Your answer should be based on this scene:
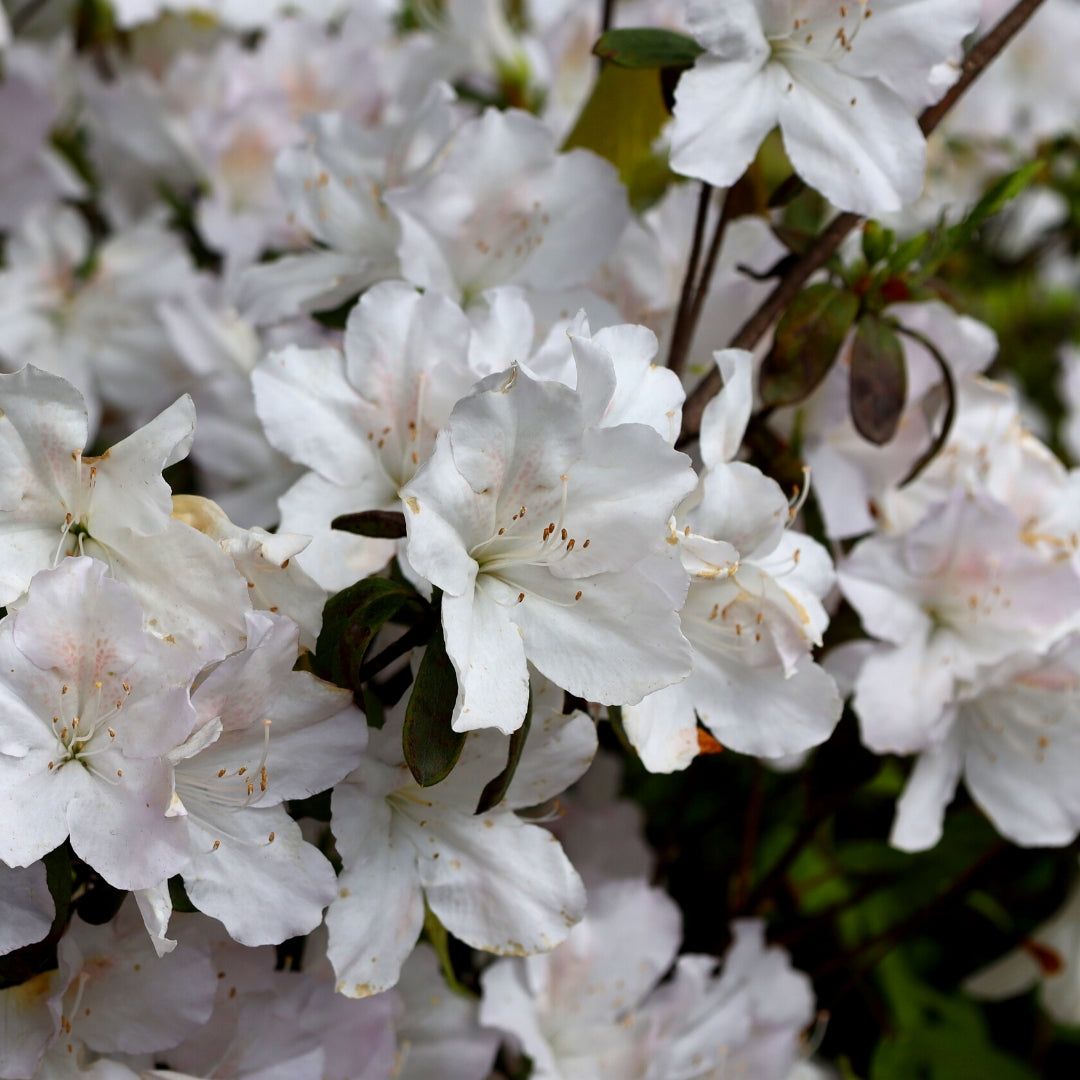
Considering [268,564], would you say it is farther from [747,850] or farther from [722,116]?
[747,850]

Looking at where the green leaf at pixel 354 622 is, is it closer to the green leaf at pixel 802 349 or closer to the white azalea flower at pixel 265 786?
the white azalea flower at pixel 265 786

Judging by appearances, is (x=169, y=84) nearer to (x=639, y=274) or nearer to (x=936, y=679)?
(x=639, y=274)

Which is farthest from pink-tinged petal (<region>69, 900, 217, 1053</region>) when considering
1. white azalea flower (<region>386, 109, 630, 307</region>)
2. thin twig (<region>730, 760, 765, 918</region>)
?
thin twig (<region>730, 760, 765, 918</region>)

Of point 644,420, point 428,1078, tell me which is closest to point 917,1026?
point 428,1078

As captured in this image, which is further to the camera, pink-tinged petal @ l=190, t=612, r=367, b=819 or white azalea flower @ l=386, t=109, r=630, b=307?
white azalea flower @ l=386, t=109, r=630, b=307

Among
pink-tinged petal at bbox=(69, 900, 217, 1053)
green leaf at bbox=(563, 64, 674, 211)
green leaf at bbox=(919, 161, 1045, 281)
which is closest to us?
pink-tinged petal at bbox=(69, 900, 217, 1053)

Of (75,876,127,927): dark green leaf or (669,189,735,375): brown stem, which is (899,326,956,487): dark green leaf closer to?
(669,189,735,375): brown stem

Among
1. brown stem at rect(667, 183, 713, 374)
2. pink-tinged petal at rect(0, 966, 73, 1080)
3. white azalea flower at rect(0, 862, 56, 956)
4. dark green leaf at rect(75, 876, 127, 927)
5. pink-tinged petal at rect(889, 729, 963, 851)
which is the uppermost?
brown stem at rect(667, 183, 713, 374)
